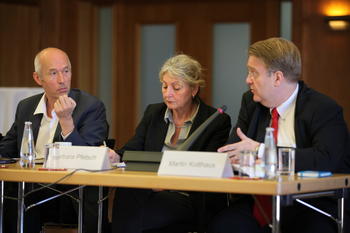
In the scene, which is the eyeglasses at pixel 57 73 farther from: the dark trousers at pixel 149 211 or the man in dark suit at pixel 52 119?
the dark trousers at pixel 149 211

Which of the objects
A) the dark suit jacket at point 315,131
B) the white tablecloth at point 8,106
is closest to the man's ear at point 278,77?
the dark suit jacket at point 315,131

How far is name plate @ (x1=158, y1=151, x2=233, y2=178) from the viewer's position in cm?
258

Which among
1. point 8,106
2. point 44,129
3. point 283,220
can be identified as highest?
point 8,106

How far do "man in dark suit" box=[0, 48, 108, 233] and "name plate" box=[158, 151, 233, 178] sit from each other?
1.08m

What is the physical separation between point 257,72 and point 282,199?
34.5 inches

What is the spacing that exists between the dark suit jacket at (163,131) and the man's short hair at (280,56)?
0.53 meters

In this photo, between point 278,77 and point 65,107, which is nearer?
point 278,77

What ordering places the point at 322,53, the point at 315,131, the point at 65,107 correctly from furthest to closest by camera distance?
the point at 322,53 → the point at 65,107 → the point at 315,131

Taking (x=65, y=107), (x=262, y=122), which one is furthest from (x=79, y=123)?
(x=262, y=122)

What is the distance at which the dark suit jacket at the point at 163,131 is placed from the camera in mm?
3508

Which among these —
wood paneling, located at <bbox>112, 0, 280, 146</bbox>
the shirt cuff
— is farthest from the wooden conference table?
wood paneling, located at <bbox>112, 0, 280, 146</bbox>

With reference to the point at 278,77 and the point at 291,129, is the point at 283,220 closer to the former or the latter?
the point at 291,129

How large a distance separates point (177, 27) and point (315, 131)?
13.0 feet

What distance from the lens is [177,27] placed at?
268 inches
